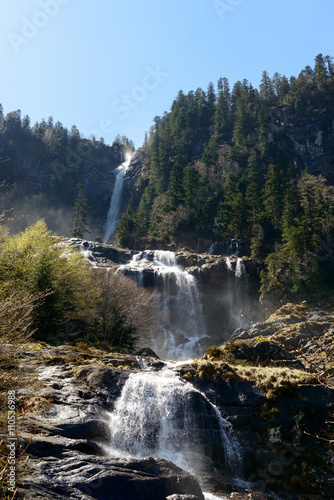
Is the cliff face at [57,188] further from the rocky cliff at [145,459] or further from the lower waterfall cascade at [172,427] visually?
the lower waterfall cascade at [172,427]

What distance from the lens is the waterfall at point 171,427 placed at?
10.9 meters

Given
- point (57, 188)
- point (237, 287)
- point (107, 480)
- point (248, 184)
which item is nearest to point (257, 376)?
point (107, 480)

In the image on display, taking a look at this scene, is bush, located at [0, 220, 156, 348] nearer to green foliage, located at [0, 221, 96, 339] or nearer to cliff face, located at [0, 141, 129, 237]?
green foliage, located at [0, 221, 96, 339]

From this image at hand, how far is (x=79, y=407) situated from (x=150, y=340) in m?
24.5

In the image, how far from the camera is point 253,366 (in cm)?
1606

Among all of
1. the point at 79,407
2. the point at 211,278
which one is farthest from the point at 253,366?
the point at 211,278

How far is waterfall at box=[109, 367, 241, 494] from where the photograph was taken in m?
10.9

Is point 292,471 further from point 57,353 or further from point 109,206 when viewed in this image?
point 109,206

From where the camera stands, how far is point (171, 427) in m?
11.8

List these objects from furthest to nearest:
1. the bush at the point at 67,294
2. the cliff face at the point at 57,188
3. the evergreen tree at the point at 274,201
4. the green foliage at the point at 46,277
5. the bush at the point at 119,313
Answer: the cliff face at the point at 57,188, the evergreen tree at the point at 274,201, the bush at the point at 119,313, the bush at the point at 67,294, the green foliage at the point at 46,277

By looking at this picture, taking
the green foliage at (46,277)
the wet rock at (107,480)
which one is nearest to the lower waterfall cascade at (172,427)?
the wet rock at (107,480)

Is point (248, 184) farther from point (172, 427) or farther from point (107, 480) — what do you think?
point (107, 480)

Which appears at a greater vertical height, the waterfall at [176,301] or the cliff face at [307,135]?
the cliff face at [307,135]

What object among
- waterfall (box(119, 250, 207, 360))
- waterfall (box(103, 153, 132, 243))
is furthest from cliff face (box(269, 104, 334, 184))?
waterfall (box(119, 250, 207, 360))
